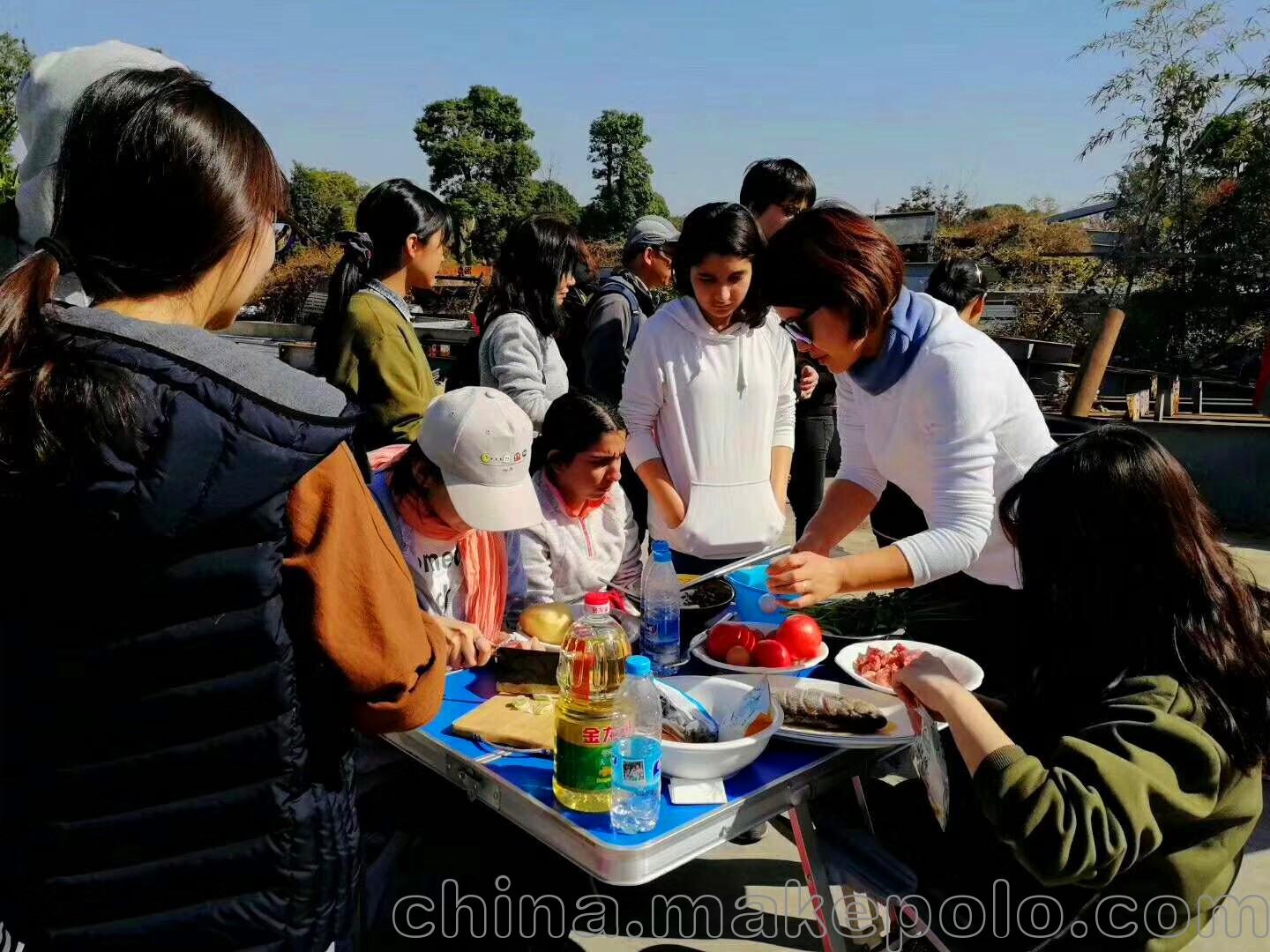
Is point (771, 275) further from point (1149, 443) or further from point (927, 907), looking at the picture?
point (927, 907)

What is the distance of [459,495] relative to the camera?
2.02 meters

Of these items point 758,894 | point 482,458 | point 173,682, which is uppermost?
point 482,458

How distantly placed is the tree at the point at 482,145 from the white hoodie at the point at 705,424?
3947cm

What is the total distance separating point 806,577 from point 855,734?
1.21 ft

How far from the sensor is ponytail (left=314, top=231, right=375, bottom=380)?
3.05 meters

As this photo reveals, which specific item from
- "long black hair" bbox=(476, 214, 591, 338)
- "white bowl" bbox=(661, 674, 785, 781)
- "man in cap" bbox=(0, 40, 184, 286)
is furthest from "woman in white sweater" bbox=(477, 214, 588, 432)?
"white bowl" bbox=(661, 674, 785, 781)

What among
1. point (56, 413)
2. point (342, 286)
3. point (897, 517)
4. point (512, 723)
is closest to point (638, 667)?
point (512, 723)

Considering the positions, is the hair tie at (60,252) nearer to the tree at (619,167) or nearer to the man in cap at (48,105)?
the man in cap at (48,105)

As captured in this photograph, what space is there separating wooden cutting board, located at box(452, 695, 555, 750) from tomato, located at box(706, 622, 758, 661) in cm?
44

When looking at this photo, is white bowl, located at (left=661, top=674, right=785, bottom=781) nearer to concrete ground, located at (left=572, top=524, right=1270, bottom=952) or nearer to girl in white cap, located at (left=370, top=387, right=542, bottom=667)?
girl in white cap, located at (left=370, top=387, right=542, bottom=667)

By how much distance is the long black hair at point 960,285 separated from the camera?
443 cm

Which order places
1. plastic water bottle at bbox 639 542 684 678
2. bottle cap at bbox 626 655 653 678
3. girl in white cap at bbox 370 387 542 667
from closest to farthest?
1. bottle cap at bbox 626 655 653 678
2. girl in white cap at bbox 370 387 542 667
3. plastic water bottle at bbox 639 542 684 678

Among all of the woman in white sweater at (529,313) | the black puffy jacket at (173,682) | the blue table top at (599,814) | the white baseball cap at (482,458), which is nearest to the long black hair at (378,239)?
the woman in white sweater at (529,313)

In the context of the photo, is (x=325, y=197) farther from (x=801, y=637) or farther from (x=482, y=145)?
(x=801, y=637)
